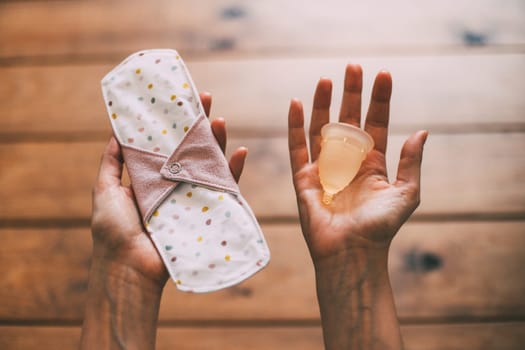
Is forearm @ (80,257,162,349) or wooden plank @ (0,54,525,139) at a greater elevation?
wooden plank @ (0,54,525,139)

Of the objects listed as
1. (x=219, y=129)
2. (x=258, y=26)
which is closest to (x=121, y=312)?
(x=219, y=129)

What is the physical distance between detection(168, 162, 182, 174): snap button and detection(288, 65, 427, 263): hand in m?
0.20

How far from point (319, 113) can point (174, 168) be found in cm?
28

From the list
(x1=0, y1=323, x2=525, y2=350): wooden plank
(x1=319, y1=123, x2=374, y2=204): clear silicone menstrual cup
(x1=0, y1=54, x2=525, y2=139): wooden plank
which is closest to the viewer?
(x1=319, y1=123, x2=374, y2=204): clear silicone menstrual cup

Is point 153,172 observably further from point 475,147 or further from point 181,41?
point 475,147

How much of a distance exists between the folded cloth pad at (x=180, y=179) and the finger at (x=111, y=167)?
0.02 m

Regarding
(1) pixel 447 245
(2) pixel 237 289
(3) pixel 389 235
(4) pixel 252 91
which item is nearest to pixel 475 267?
(1) pixel 447 245

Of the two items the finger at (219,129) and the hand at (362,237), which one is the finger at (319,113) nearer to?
the hand at (362,237)

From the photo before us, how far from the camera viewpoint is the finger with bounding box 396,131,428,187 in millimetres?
833

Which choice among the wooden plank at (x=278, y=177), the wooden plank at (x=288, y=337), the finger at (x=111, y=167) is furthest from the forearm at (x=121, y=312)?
the wooden plank at (x=278, y=177)

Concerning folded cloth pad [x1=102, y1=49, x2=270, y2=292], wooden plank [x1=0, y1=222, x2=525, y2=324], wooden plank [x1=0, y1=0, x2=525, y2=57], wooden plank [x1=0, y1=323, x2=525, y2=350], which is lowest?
wooden plank [x1=0, y1=323, x2=525, y2=350]

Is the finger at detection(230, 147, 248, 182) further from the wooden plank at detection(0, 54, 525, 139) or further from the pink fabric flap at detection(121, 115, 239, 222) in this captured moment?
the wooden plank at detection(0, 54, 525, 139)

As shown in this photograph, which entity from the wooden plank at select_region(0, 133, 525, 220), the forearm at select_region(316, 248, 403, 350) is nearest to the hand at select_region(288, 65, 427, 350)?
the forearm at select_region(316, 248, 403, 350)

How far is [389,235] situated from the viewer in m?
0.83
